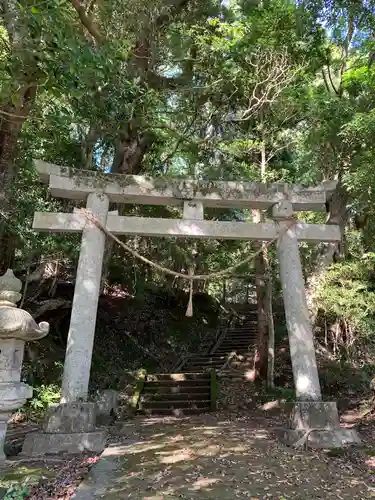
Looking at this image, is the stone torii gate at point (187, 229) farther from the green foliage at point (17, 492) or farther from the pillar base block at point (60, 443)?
the green foliage at point (17, 492)

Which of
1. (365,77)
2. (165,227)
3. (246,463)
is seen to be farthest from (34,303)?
(365,77)

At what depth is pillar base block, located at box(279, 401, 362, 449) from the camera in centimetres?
555

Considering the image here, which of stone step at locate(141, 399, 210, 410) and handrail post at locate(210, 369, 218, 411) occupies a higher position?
handrail post at locate(210, 369, 218, 411)

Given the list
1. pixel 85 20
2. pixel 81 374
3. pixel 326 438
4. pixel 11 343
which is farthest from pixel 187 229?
pixel 326 438

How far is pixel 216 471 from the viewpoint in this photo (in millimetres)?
4414

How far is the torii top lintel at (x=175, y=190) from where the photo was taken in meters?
6.50

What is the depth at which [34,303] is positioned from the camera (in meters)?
10.7

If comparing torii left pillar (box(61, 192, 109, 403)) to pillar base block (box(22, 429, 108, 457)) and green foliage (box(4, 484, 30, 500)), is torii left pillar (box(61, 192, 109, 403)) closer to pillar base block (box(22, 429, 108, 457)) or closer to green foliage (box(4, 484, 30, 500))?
pillar base block (box(22, 429, 108, 457))

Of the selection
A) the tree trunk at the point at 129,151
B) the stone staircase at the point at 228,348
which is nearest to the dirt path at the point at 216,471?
the tree trunk at the point at 129,151

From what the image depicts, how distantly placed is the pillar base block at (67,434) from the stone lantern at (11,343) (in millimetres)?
772

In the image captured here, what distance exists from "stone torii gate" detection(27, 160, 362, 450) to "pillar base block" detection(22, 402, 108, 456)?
20cm

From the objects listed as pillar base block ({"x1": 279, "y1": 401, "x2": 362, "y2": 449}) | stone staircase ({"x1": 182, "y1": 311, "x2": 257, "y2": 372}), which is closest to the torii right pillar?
pillar base block ({"x1": 279, "y1": 401, "x2": 362, "y2": 449})

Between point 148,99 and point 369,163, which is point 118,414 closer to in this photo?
point 148,99

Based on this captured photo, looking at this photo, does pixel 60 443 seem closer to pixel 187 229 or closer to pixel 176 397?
pixel 187 229
